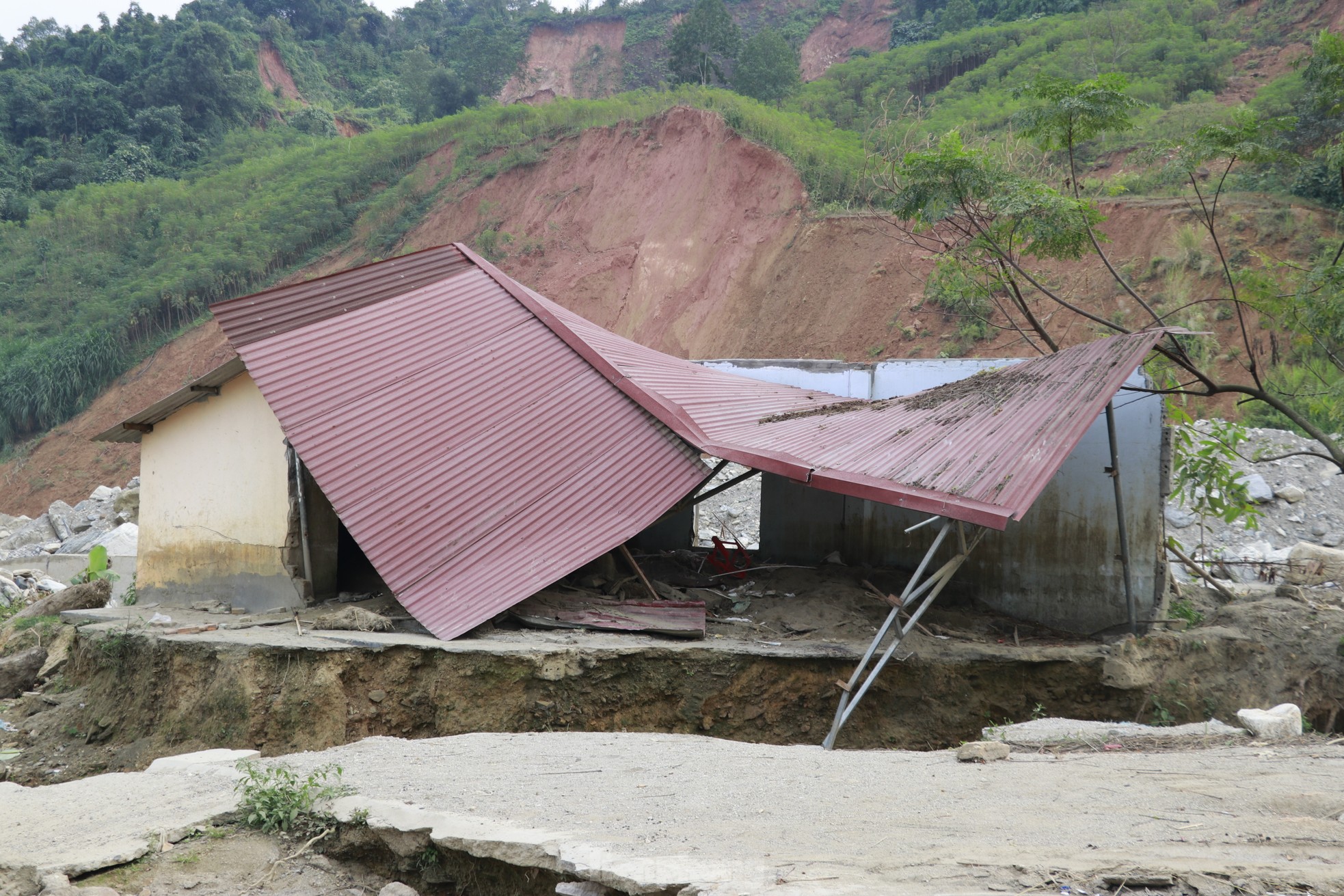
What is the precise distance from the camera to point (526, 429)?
917 cm

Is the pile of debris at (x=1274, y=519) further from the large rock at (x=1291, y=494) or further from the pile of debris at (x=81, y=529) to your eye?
the pile of debris at (x=81, y=529)

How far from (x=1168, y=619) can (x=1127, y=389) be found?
7.60ft

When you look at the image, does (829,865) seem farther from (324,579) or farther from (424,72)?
(424,72)

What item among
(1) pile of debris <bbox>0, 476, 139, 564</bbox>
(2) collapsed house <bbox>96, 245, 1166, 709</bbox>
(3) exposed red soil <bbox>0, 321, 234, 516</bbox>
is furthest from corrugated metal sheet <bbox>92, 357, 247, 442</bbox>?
(3) exposed red soil <bbox>0, 321, 234, 516</bbox>

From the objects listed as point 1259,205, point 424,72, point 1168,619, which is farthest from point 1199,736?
point 424,72

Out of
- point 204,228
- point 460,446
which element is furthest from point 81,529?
point 204,228

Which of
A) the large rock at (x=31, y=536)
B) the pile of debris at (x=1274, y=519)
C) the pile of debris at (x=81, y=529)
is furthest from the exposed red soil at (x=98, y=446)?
the pile of debris at (x=1274, y=519)

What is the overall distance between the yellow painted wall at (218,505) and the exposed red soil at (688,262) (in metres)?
20.2

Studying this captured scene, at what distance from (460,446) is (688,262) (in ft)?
79.8

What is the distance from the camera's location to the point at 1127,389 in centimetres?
887

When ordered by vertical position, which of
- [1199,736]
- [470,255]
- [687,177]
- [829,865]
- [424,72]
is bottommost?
[1199,736]

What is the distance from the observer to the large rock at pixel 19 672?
9562 millimetres

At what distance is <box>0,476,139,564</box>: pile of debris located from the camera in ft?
54.5

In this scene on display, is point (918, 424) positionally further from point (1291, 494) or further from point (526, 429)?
point (1291, 494)
